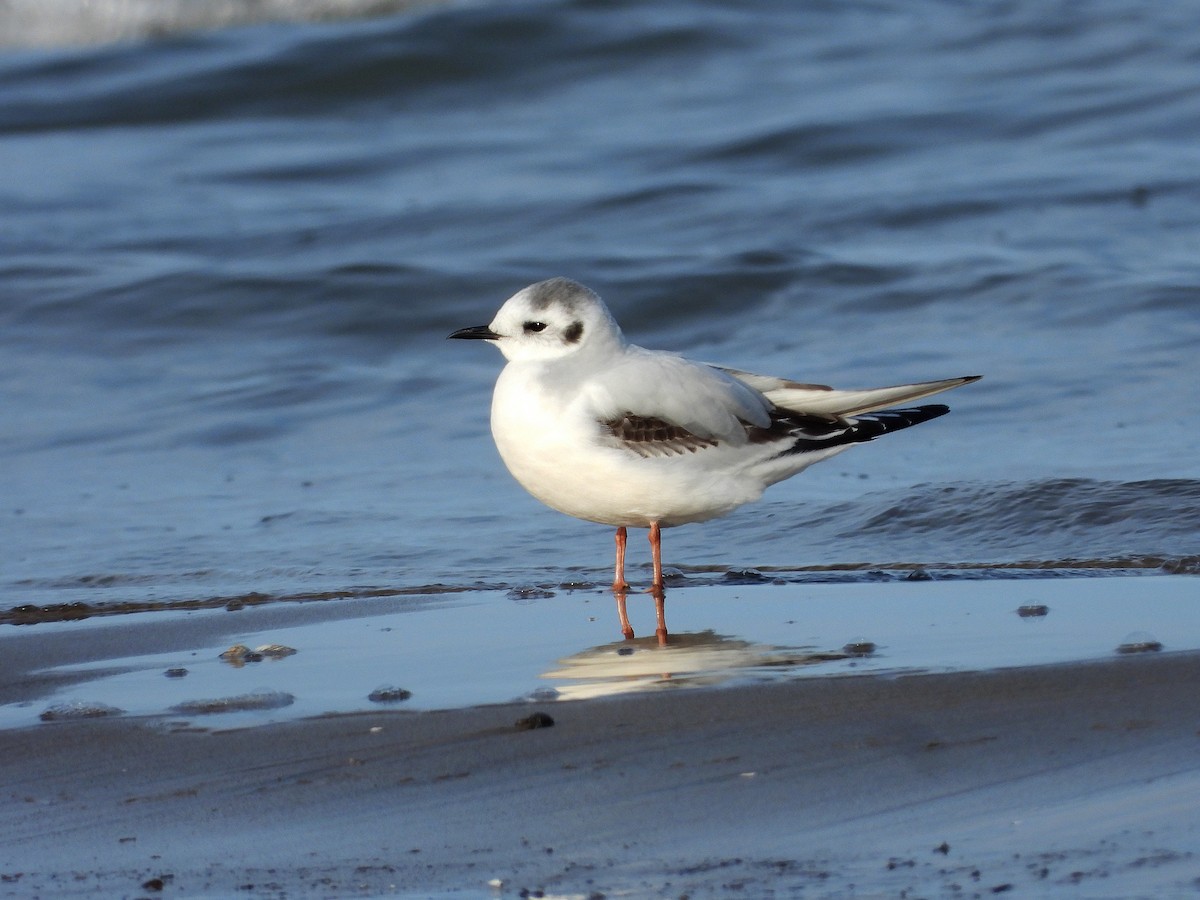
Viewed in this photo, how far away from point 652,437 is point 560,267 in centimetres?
589

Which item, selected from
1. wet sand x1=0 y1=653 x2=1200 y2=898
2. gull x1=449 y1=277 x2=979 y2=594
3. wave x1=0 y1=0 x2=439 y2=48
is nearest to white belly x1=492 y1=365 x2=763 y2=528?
gull x1=449 y1=277 x2=979 y2=594

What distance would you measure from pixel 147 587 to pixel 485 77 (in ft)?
33.6

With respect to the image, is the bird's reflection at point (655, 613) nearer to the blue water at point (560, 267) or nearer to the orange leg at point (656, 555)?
the orange leg at point (656, 555)

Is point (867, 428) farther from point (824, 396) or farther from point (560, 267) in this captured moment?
Result: point (560, 267)

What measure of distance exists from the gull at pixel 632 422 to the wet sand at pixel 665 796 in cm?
125

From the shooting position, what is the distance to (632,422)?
4969 millimetres

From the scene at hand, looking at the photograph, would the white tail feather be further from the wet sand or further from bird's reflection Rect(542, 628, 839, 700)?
the wet sand

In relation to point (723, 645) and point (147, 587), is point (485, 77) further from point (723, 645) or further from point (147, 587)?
point (723, 645)

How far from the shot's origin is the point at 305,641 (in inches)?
180

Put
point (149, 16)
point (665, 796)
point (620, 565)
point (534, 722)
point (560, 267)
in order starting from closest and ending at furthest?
point (665, 796), point (534, 722), point (620, 565), point (560, 267), point (149, 16)

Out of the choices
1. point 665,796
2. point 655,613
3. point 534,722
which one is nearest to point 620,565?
point 655,613

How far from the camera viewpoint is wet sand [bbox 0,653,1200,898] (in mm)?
2762

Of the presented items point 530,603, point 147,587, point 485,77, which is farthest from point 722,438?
point 485,77

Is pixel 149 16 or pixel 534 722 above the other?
pixel 149 16
